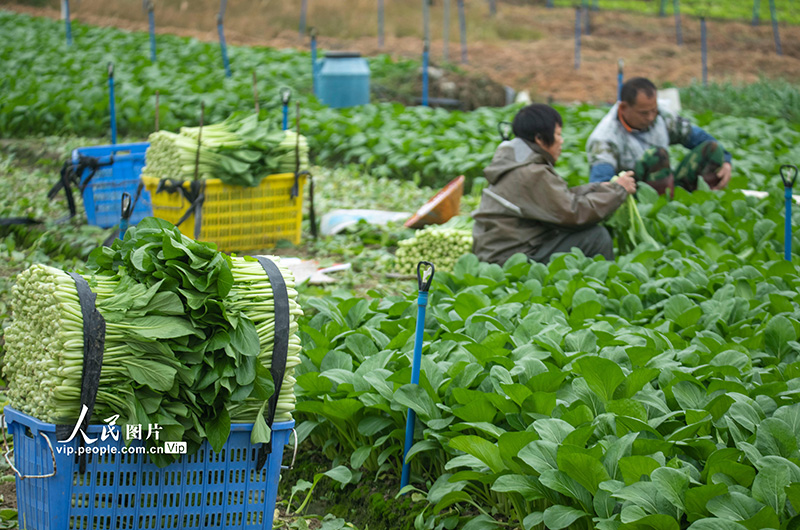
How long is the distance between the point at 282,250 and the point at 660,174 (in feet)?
8.56

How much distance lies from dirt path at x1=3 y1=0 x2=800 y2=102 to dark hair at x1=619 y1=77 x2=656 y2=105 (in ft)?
29.2

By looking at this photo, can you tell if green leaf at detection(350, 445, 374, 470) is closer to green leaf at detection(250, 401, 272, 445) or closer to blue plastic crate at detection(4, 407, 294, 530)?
blue plastic crate at detection(4, 407, 294, 530)

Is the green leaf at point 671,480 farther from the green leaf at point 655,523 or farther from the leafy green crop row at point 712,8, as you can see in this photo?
the leafy green crop row at point 712,8

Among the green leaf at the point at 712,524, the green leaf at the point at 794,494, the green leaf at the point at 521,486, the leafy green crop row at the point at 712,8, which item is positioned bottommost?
the green leaf at the point at 521,486

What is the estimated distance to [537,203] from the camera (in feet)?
14.2

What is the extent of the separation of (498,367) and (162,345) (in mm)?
1138

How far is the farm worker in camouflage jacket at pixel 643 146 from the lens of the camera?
530cm

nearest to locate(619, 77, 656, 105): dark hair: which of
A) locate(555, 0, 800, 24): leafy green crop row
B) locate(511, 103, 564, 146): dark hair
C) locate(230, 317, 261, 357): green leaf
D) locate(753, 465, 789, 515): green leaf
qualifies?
locate(511, 103, 564, 146): dark hair

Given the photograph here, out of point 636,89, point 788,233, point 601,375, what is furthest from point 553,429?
point 636,89

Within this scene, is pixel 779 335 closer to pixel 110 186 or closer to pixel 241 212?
pixel 241 212

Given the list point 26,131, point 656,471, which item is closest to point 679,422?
point 656,471

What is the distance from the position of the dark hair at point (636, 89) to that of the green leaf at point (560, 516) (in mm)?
3751

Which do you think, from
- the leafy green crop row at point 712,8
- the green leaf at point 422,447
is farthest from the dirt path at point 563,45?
the green leaf at point 422,447

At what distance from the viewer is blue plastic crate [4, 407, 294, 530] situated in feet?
6.74
